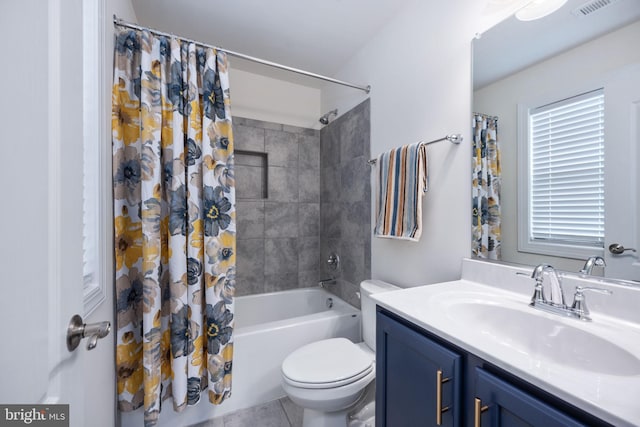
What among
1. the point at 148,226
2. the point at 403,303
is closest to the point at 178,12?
the point at 148,226

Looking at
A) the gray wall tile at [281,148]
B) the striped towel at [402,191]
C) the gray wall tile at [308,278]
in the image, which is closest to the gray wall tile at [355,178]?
the striped towel at [402,191]

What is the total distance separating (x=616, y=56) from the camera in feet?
2.69

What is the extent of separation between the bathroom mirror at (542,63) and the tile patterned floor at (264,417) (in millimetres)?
1467

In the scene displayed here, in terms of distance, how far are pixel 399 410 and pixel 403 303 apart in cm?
36

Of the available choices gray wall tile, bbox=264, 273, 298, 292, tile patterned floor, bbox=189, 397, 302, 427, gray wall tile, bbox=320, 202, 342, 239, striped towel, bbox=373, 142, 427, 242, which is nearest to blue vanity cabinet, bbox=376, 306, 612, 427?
striped towel, bbox=373, 142, 427, 242

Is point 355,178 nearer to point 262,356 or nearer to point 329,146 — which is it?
point 329,146

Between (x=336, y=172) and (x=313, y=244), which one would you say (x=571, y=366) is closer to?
(x=336, y=172)

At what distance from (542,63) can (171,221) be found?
1.72 metres

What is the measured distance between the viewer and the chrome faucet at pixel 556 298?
2.59 feet

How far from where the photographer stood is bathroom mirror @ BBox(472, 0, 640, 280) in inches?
32.4

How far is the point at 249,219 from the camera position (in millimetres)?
2398

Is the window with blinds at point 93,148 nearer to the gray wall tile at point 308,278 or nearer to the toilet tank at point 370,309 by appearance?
the toilet tank at point 370,309

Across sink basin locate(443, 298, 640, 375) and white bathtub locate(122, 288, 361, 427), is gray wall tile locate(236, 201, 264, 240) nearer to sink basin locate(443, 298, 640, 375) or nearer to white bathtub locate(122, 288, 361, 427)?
white bathtub locate(122, 288, 361, 427)

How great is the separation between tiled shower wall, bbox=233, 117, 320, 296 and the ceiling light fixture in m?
1.85
